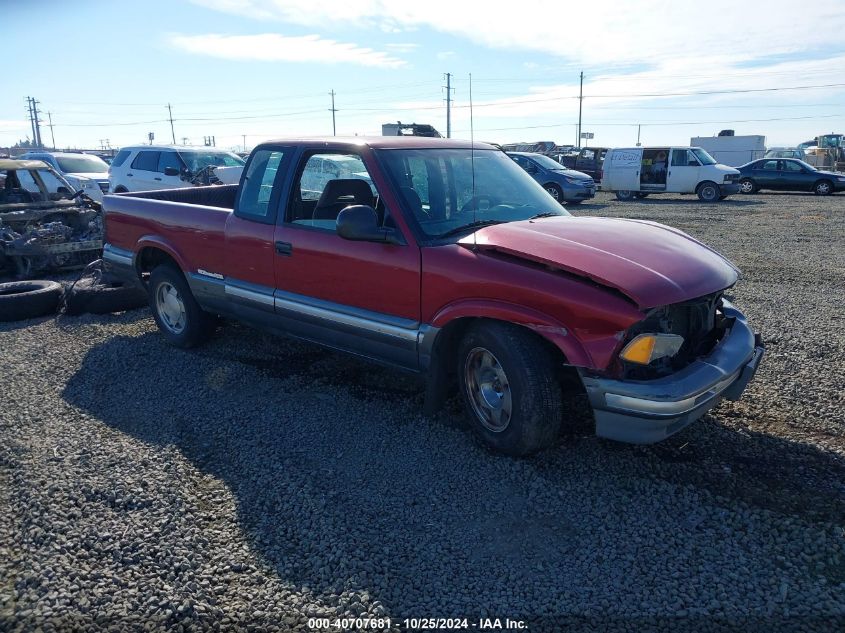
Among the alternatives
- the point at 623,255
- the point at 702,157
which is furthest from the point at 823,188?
the point at 623,255

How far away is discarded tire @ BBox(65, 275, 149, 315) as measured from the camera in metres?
7.41

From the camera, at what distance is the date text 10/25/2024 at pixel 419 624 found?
267 centimetres

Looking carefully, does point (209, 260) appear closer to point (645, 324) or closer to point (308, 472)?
point (308, 472)

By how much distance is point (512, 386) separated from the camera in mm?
3705

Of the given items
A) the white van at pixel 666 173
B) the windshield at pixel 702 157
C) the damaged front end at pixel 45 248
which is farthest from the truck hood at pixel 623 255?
the windshield at pixel 702 157

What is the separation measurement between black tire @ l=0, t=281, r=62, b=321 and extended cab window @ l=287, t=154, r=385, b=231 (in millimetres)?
4075

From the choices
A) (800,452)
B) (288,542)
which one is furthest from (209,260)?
(800,452)

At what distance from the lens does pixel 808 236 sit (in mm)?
13055

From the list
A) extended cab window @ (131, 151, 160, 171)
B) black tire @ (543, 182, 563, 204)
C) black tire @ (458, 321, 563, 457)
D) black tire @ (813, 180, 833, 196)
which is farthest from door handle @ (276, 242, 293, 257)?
black tire @ (813, 180, 833, 196)

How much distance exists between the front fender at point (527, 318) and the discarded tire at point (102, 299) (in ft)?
15.5

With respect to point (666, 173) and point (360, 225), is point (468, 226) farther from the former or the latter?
point (666, 173)

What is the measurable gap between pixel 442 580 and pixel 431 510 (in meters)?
0.58

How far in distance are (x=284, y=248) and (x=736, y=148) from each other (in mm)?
41035

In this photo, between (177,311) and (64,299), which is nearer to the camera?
(177,311)
